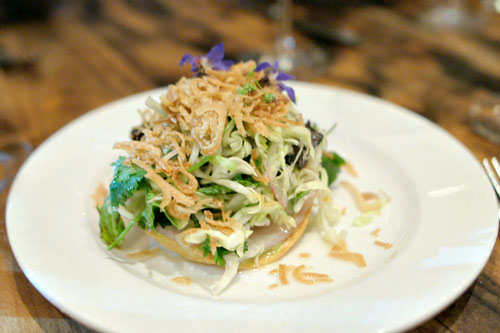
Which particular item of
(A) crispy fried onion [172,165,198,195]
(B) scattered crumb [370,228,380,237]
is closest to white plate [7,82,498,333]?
(B) scattered crumb [370,228,380,237]

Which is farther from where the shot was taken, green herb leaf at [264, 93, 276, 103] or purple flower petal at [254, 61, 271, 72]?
purple flower petal at [254, 61, 271, 72]

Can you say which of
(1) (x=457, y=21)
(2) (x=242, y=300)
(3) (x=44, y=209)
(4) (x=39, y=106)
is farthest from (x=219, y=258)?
(1) (x=457, y=21)

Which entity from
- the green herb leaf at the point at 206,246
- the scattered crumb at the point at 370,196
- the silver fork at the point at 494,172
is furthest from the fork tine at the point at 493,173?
the green herb leaf at the point at 206,246

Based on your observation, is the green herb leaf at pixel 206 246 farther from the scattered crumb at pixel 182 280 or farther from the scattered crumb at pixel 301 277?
the scattered crumb at pixel 301 277

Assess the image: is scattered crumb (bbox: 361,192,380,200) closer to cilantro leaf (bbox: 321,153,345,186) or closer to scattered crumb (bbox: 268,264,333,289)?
cilantro leaf (bbox: 321,153,345,186)

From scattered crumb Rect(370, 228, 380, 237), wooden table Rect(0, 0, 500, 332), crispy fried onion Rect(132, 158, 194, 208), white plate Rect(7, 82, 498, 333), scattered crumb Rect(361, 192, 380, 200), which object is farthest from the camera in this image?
wooden table Rect(0, 0, 500, 332)

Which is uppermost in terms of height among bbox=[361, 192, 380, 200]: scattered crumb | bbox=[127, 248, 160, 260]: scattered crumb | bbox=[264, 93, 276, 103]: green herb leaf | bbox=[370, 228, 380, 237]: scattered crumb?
bbox=[264, 93, 276, 103]: green herb leaf

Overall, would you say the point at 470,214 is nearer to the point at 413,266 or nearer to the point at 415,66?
the point at 413,266
